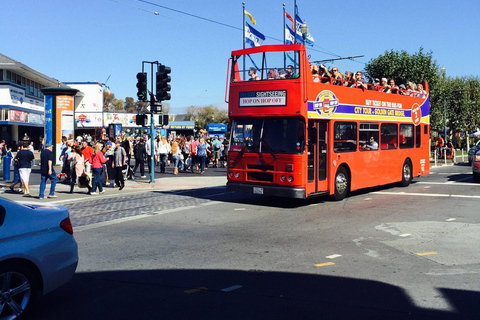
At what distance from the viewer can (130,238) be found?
359 inches

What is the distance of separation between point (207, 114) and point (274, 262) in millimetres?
107504

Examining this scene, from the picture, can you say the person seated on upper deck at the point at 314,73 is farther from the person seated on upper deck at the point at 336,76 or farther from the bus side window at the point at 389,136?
the bus side window at the point at 389,136

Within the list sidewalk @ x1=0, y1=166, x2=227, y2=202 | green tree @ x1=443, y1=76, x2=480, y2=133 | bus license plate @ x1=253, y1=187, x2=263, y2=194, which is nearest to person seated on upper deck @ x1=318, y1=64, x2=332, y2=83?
bus license plate @ x1=253, y1=187, x2=263, y2=194

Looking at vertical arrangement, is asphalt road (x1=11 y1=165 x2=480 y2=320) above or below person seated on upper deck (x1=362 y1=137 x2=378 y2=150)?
below

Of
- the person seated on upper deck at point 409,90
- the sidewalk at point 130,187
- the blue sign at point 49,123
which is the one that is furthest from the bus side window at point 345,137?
the blue sign at point 49,123

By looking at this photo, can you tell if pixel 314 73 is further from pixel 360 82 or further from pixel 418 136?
pixel 418 136

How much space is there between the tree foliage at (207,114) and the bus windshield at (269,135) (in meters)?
96.3

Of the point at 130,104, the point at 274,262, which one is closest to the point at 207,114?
the point at 130,104

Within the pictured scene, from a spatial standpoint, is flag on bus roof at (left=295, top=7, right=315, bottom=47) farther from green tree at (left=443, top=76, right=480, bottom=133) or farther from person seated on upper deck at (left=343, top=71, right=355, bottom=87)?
green tree at (left=443, top=76, right=480, bottom=133)

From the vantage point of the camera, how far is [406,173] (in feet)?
60.4

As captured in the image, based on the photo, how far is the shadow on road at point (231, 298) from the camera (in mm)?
5090

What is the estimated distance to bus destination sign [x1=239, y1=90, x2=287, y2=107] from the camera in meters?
12.6

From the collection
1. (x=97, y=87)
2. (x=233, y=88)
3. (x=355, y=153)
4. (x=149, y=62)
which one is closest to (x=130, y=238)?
(x=233, y=88)

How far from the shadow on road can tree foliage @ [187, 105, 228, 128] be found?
10353 centimetres
